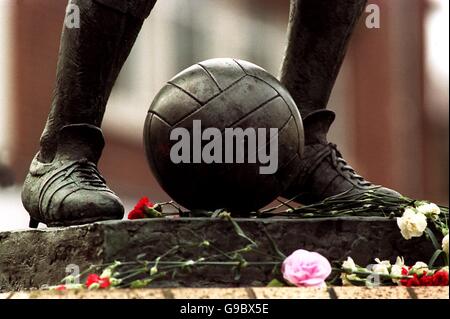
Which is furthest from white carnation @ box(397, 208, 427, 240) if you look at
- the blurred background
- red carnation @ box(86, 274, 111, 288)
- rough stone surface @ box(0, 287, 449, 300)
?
the blurred background

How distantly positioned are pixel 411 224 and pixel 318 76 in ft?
3.78

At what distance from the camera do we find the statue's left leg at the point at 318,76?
6188 millimetres

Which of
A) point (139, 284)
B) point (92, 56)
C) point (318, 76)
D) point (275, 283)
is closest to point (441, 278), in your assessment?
point (275, 283)

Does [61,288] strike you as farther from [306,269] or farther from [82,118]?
[82,118]

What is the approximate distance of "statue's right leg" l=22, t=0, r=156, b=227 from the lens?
559 cm

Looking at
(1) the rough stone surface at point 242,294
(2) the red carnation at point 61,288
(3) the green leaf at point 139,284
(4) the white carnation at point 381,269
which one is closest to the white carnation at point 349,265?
(4) the white carnation at point 381,269

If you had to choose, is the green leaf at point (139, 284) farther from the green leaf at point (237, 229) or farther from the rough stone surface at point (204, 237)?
the green leaf at point (237, 229)

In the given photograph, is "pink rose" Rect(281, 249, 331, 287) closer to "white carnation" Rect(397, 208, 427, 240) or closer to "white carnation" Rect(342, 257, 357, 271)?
"white carnation" Rect(342, 257, 357, 271)

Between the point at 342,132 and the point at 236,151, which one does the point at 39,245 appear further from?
the point at 342,132

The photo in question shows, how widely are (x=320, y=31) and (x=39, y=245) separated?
59.3 inches

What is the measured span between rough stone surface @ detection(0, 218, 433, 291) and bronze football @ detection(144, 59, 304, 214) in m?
0.20

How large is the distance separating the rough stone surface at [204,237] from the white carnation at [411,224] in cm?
8

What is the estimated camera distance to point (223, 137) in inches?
208
